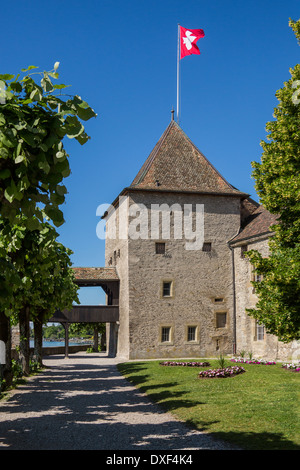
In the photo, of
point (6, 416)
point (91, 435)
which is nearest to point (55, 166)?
point (91, 435)

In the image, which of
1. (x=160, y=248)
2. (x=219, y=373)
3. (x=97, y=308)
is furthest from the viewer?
(x=97, y=308)

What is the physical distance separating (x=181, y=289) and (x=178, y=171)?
25.8ft

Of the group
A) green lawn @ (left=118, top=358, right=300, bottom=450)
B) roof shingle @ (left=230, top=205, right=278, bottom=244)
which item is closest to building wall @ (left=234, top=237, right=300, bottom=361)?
roof shingle @ (left=230, top=205, right=278, bottom=244)

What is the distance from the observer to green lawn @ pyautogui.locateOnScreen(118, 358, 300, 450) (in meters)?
7.58

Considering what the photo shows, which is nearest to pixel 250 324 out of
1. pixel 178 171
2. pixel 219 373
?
pixel 178 171

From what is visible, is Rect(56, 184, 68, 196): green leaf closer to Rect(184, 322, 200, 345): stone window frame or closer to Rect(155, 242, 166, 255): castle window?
Rect(155, 242, 166, 255): castle window

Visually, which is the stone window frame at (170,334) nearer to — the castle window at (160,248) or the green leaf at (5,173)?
the castle window at (160,248)

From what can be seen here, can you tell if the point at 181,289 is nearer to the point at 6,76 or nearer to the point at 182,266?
the point at 182,266

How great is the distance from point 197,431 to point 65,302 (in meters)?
14.6

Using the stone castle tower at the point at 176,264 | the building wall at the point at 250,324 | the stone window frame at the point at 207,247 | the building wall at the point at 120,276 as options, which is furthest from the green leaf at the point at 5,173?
the stone window frame at the point at 207,247

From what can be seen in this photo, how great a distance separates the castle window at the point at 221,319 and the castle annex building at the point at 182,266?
0.02m

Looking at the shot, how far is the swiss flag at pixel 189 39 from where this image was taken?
33375 mm

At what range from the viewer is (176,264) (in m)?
29.2
